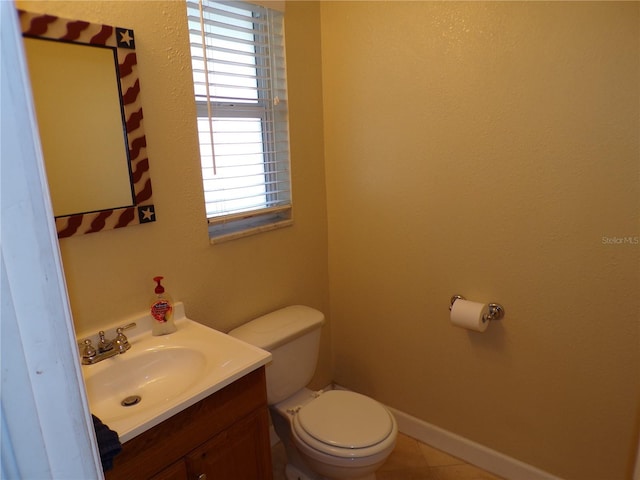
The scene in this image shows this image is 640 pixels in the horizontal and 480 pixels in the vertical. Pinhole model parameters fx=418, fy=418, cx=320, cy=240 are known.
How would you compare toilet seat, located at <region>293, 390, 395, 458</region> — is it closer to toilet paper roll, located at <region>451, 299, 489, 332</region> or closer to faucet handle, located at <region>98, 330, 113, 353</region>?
toilet paper roll, located at <region>451, 299, 489, 332</region>

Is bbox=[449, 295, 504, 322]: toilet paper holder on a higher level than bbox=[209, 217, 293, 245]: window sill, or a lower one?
lower

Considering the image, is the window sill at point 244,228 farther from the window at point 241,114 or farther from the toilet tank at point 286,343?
the toilet tank at point 286,343

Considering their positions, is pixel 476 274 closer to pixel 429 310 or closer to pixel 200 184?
pixel 429 310

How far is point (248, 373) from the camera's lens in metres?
1.29

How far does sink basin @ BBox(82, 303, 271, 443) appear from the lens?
1.15 m

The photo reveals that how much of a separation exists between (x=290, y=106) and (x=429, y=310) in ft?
3.74

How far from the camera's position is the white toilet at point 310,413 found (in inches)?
59.0

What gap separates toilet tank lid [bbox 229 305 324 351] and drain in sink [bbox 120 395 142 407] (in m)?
0.45

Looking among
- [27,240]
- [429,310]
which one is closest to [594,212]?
[429,310]

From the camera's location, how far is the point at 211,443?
123cm

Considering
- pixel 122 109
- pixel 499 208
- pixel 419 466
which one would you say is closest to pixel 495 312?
pixel 499 208

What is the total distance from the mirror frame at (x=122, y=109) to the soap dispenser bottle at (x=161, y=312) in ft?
0.83

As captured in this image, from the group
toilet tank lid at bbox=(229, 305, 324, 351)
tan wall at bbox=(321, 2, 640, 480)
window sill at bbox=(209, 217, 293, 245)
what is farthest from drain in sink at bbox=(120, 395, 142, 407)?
tan wall at bbox=(321, 2, 640, 480)

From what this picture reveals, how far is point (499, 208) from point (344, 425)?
104 cm
